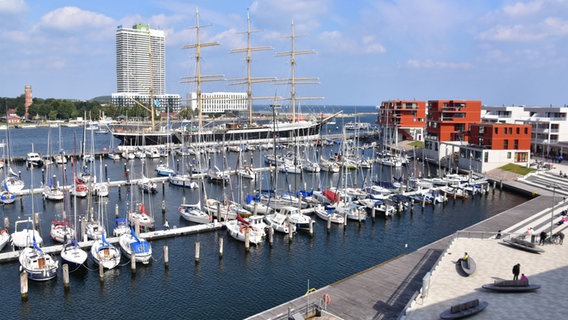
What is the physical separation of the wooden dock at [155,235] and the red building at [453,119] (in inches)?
2523

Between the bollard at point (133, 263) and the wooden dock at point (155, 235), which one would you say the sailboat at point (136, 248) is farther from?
the wooden dock at point (155, 235)

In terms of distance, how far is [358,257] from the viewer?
4072cm

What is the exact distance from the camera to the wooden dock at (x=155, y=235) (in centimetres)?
3769

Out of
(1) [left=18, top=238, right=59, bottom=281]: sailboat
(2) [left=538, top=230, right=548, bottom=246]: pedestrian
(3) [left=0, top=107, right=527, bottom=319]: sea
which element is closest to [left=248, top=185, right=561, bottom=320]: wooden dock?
(3) [left=0, top=107, right=527, bottom=319]: sea

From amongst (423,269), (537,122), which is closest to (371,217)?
(423,269)

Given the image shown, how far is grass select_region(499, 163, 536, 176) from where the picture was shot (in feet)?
240

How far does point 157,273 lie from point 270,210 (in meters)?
17.4

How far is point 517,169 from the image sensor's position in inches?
2950

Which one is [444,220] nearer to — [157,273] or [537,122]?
[157,273]

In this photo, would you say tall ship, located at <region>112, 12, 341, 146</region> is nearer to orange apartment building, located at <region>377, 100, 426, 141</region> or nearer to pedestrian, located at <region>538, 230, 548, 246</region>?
orange apartment building, located at <region>377, 100, 426, 141</region>

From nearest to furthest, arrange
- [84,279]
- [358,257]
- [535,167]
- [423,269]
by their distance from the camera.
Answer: [423,269] → [84,279] → [358,257] → [535,167]

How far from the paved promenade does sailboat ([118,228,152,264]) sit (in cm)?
1538

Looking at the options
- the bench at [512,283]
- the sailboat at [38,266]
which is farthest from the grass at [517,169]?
the sailboat at [38,266]

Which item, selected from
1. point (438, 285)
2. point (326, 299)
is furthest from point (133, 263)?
point (438, 285)
